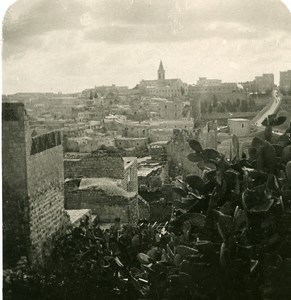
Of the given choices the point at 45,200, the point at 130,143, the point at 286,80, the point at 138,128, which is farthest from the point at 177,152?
the point at 286,80

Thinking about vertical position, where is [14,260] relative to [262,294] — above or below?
below

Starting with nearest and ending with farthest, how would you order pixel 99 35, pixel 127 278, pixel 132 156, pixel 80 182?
pixel 127 278, pixel 99 35, pixel 80 182, pixel 132 156

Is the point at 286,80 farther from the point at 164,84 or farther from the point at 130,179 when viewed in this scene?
the point at 130,179

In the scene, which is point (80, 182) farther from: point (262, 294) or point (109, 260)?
point (262, 294)

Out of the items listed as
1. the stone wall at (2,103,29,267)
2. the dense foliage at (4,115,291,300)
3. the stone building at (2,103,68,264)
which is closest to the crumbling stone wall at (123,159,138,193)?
the stone building at (2,103,68,264)

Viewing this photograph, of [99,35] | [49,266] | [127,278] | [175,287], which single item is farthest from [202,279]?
[99,35]

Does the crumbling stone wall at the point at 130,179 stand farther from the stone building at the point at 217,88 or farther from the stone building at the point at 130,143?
the stone building at the point at 217,88
